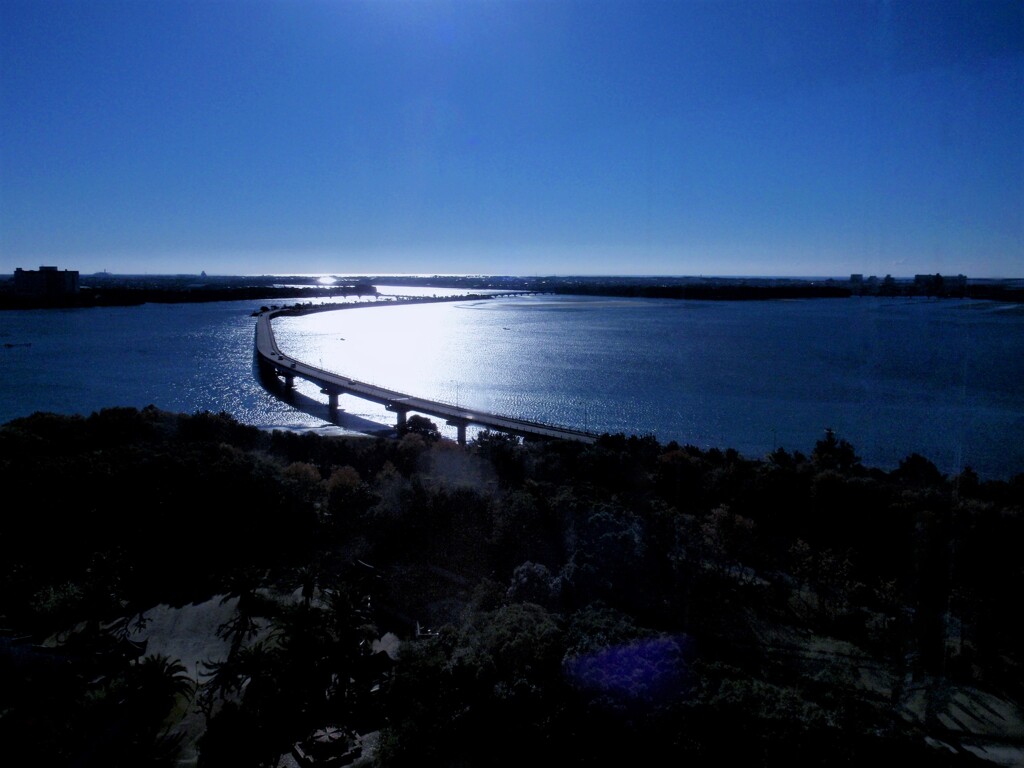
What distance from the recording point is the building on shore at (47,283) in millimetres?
65250

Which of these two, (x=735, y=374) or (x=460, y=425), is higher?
(x=735, y=374)

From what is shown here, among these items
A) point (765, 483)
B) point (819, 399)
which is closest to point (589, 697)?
point (765, 483)

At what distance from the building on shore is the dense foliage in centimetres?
6420

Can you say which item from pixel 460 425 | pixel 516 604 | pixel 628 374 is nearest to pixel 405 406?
pixel 460 425

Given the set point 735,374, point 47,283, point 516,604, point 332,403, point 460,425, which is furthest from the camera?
point 47,283

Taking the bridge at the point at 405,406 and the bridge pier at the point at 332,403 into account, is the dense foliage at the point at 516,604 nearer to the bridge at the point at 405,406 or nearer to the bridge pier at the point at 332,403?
the bridge at the point at 405,406

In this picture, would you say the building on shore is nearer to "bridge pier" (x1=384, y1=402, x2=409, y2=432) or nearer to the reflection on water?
the reflection on water

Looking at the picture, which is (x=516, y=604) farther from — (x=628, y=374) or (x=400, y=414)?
(x=628, y=374)

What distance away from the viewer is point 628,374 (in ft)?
90.8

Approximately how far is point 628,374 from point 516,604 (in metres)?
22.3

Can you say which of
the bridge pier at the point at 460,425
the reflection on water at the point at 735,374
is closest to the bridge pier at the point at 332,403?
the reflection on water at the point at 735,374

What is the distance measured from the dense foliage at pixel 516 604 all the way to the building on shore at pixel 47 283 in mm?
64205

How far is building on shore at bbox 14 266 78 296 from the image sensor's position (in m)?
65.2

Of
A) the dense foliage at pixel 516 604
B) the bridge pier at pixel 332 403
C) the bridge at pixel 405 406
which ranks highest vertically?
the dense foliage at pixel 516 604
